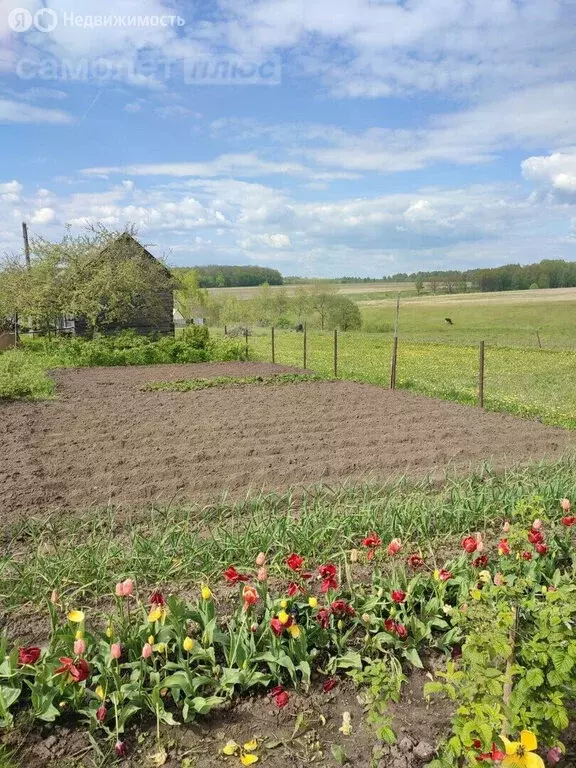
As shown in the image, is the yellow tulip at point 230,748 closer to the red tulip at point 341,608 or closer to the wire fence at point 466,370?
the red tulip at point 341,608

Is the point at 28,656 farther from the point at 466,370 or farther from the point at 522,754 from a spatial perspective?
the point at 466,370

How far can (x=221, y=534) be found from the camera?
396 cm

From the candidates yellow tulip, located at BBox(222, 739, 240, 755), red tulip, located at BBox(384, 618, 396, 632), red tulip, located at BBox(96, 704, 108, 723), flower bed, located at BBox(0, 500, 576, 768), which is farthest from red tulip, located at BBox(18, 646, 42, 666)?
red tulip, located at BBox(384, 618, 396, 632)

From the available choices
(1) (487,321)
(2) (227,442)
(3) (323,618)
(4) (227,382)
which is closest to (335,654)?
(3) (323,618)

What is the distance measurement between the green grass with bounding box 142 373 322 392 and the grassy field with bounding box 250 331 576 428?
4.32 feet

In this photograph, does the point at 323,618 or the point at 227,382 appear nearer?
the point at 323,618

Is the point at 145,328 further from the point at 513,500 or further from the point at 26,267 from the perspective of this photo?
the point at 513,500

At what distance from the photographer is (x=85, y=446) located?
25.0ft

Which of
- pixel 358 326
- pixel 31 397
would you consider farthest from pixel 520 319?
pixel 31 397

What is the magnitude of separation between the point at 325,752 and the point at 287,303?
4466 centimetres

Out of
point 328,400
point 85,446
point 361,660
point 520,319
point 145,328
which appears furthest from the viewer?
point 520,319

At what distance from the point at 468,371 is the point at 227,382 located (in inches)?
309

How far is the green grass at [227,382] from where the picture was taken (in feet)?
43.1

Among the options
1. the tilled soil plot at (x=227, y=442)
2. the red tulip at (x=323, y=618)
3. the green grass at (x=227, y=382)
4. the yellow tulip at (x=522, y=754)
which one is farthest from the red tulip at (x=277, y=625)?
the green grass at (x=227, y=382)
